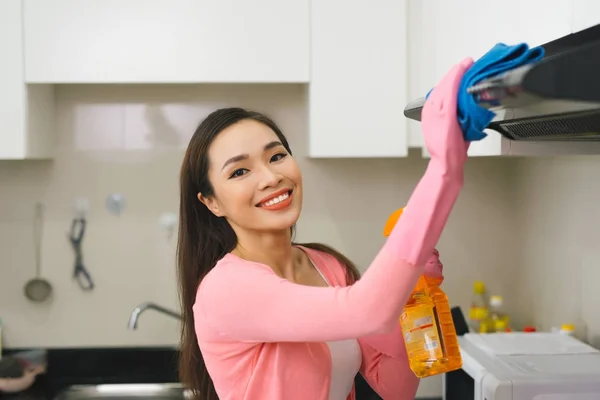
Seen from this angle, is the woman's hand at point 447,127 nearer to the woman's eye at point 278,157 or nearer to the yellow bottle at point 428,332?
the yellow bottle at point 428,332

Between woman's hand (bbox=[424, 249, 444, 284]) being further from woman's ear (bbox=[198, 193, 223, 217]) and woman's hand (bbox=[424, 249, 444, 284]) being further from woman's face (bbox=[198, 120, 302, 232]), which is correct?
woman's ear (bbox=[198, 193, 223, 217])

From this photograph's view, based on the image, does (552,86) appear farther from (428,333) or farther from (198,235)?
(198,235)

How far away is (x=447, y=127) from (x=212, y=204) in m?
0.58

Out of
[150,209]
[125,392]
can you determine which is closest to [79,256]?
[150,209]

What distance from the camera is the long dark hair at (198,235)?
4.33ft

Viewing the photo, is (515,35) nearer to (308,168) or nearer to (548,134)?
(548,134)

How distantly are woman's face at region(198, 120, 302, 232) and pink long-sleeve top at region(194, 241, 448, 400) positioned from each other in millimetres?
86

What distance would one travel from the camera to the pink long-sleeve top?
976 millimetres

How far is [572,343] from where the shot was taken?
1.81 meters

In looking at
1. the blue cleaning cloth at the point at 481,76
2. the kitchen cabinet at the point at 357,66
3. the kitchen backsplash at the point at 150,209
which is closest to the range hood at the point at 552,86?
the blue cleaning cloth at the point at 481,76

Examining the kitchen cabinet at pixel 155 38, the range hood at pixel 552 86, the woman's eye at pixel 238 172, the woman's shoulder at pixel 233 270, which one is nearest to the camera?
the range hood at pixel 552 86

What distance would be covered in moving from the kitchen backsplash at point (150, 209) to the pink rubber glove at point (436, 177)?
1.57 metres

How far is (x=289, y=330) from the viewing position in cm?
105

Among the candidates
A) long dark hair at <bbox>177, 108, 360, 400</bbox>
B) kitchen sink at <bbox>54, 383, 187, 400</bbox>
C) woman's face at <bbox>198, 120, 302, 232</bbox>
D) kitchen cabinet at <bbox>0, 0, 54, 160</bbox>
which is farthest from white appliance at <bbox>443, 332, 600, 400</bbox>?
kitchen cabinet at <bbox>0, 0, 54, 160</bbox>
